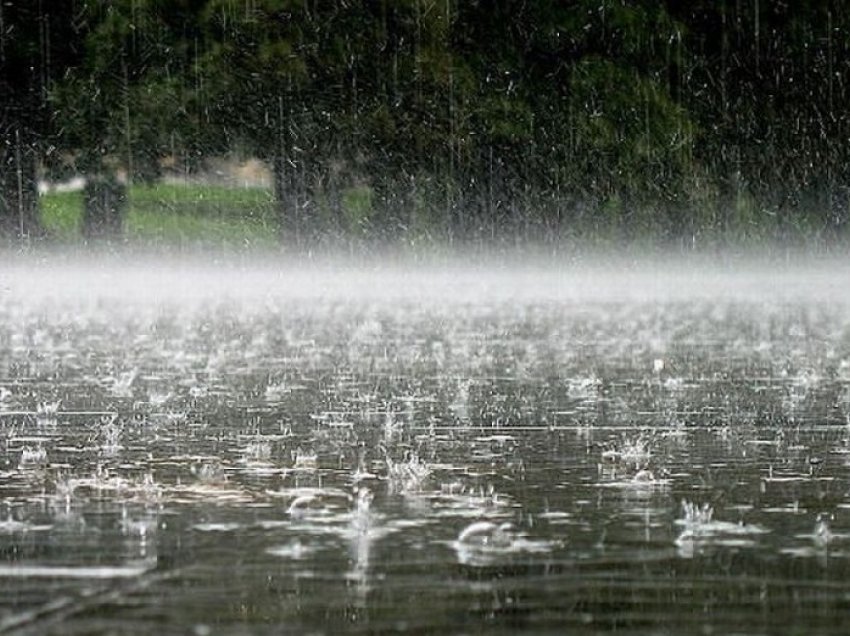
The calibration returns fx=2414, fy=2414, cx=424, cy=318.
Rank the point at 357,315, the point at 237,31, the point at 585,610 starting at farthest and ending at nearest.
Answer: the point at 237,31
the point at 357,315
the point at 585,610

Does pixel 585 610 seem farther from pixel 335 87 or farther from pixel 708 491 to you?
pixel 335 87

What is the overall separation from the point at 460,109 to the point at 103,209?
799cm

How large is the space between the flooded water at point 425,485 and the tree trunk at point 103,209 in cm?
2843

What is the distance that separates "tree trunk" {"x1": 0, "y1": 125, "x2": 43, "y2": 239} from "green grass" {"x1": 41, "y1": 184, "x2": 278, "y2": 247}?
2.88 ft

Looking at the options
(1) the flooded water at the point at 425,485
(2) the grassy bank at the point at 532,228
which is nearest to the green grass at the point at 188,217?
(2) the grassy bank at the point at 532,228

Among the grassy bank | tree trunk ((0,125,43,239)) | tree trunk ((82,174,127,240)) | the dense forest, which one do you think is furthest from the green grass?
the dense forest

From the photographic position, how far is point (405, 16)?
4850 cm

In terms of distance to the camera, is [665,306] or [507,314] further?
[665,306]

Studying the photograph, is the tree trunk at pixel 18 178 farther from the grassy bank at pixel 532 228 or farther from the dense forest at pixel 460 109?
the grassy bank at pixel 532 228

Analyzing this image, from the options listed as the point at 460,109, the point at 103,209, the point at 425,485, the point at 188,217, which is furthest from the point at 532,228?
the point at 425,485

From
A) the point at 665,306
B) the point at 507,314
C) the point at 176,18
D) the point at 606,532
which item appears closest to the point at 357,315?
the point at 507,314

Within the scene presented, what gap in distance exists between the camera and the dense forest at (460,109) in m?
47.9

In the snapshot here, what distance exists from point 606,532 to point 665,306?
23.5 m

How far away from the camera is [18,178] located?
165 feet
